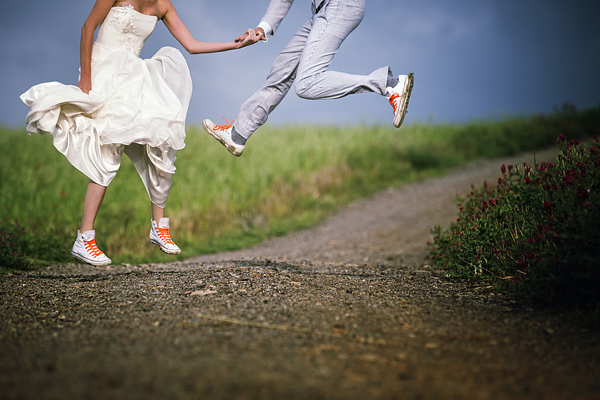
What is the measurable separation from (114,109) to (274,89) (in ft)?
4.49

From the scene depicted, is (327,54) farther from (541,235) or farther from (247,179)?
(247,179)

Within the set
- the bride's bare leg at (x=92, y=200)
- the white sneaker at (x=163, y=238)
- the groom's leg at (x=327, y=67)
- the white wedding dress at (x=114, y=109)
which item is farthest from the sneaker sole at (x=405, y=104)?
the bride's bare leg at (x=92, y=200)

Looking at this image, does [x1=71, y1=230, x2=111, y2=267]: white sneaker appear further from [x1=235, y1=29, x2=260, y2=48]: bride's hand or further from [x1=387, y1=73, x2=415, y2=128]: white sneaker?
[x1=387, y1=73, x2=415, y2=128]: white sneaker

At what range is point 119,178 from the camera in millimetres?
10555

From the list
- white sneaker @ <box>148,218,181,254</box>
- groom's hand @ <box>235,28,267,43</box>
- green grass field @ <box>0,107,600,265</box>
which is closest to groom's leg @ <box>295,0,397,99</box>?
groom's hand @ <box>235,28,267,43</box>

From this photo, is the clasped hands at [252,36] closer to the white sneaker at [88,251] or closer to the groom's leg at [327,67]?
the groom's leg at [327,67]

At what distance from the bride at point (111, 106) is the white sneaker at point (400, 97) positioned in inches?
48.9

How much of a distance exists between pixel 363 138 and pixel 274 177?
442 cm

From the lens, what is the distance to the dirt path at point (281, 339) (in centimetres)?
224

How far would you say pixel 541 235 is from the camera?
152 inches

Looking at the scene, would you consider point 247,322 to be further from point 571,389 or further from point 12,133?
point 12,133

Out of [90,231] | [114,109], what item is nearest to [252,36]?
[114,109]

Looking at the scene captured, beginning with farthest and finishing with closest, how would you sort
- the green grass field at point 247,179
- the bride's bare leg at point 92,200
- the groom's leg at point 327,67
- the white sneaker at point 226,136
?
the green grass field at point 247,179 → the white sneaker at point 226,136 → the bride's bare leg at point 92,200 → the groom's leg at point 327,67

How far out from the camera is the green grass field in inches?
311
